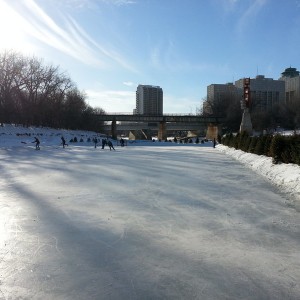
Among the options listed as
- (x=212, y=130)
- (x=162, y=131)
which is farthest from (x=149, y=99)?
(x=162, y=131)

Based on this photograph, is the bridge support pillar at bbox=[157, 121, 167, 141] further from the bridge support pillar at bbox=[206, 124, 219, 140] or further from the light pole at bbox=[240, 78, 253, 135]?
the light pole at bbox=[240, 78, 253, 135]

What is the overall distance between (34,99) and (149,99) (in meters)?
114

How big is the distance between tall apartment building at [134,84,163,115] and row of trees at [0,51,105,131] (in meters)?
92.8

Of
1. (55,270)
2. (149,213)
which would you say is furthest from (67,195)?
(55,270)

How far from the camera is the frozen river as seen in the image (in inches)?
142

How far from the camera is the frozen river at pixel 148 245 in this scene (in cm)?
362

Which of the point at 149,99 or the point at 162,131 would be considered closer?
the point at 162,131

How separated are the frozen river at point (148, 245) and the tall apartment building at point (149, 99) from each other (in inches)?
6502

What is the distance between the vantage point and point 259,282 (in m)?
3.76

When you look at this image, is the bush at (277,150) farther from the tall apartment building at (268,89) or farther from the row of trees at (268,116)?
the tall apartment building at (268,89)

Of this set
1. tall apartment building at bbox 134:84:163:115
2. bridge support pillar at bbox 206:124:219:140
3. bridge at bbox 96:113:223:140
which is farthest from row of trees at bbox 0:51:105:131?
tall apartment building at bbox 134:84:163:115

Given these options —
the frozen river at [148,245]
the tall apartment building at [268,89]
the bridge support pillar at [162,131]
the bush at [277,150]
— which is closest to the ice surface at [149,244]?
the frozen river at [148,245]

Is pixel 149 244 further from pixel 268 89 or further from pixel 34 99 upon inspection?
pixel 268 89

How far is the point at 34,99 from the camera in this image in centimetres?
6544
